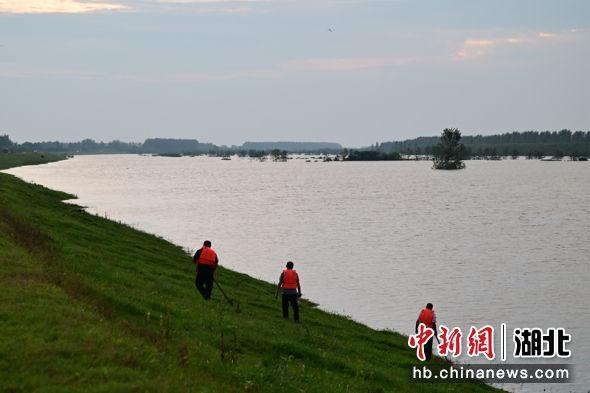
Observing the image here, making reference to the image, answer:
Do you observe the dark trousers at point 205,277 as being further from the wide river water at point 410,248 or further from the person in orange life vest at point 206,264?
the wide river water at point 410,248

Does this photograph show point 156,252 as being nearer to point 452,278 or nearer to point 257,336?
point 452,278

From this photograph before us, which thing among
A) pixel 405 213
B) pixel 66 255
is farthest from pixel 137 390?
pixel 405 213

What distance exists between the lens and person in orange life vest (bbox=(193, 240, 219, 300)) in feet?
98.9

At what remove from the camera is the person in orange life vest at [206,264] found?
3014cm

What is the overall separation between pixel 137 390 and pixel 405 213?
9744 cm

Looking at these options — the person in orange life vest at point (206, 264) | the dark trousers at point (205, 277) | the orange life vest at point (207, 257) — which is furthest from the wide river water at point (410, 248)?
the orange life vest at point (207, 257)

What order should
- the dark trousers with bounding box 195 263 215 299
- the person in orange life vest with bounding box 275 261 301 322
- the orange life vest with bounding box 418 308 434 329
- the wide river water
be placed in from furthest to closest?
the wide river water → the dark trousers with bounding box 195 263 215 299 → the person in orange life vest with bounding box 275 261 301 322 → the orange life vest with bounding box 418 308 434 329

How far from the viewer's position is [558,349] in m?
34.9

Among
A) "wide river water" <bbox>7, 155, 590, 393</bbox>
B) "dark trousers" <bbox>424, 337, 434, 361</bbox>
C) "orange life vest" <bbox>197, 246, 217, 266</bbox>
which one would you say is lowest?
"wide river water" <bbox>7, 155, 590, 393</bbox>

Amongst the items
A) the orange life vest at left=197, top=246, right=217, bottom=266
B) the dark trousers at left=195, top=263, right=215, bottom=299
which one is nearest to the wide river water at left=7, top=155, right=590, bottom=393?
the dark trousers at left=195, top=263, right=215, bottom=299

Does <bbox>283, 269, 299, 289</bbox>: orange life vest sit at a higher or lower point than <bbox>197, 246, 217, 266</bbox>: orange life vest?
lower

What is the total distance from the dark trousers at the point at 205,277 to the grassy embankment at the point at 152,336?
497 millimetres

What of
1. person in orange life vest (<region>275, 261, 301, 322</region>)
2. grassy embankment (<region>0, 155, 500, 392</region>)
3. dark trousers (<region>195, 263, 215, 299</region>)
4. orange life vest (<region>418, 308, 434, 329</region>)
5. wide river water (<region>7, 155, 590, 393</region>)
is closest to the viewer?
grassy embankment (<region>0, 155, 500, 392</region>)

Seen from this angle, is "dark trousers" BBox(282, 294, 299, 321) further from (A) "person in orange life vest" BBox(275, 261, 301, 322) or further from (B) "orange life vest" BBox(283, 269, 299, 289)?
(B) "orange life vest" BBox(283, 269, 299, 289)
